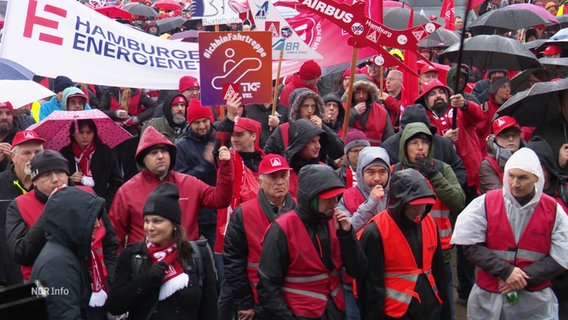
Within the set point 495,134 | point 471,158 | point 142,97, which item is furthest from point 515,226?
point 142,97

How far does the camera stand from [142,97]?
10992 millimetres

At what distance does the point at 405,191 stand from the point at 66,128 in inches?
133

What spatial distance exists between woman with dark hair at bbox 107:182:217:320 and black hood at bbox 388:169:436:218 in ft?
4.14

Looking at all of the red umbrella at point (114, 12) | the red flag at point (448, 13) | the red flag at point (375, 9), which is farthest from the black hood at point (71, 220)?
the red umbrella at point (114, 12)

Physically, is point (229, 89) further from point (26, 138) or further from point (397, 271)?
point (397, 271)

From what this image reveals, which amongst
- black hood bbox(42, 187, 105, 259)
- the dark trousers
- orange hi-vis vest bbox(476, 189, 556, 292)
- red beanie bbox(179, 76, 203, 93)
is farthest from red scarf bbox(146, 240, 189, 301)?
red beanie bbox(179, 76, 203, 93)

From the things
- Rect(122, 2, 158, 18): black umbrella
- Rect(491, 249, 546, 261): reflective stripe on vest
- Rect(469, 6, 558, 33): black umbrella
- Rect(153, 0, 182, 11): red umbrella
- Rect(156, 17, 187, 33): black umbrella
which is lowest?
Rect(491, 249, 546, 261): reflective stripe on vest

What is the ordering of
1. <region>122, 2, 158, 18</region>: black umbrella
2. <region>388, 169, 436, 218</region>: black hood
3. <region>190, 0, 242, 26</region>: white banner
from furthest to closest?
<region>122, 2, 158, 18</region>: black umbrella, <region>190, 0, 242, 26</region>: white banner, <region>388, 169, 436, 218</region>: black hood

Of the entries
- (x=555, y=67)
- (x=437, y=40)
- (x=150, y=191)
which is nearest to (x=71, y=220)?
(x=150, y=191)

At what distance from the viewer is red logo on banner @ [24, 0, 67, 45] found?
27.1ft

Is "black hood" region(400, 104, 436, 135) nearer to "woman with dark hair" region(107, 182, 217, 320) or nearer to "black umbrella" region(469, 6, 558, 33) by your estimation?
"woman with dark hair" region(107, 182, 217, 320)

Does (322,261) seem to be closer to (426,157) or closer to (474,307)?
(474,307)

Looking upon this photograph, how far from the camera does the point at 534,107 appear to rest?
752 cm

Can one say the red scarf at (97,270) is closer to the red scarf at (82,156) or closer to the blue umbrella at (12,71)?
the red scarf at (82,156)
